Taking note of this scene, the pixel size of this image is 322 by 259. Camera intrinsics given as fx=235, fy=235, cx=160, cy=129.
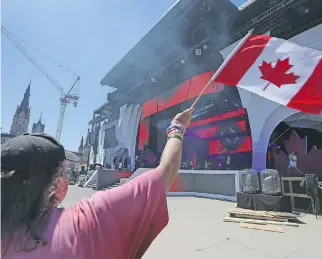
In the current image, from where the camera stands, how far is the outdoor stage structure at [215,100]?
38.4ft

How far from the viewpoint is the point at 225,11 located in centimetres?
1498

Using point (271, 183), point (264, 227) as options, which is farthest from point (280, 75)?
point (271, 183)

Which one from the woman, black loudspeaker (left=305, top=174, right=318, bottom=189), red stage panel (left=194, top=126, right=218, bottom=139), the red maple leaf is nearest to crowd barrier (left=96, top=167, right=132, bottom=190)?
red stage panel (left=194, top=126, right=218, bottom=139)

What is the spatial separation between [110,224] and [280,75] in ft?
10.4

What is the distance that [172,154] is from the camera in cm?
112

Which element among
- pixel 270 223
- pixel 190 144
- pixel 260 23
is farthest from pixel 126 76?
pixel 270 223

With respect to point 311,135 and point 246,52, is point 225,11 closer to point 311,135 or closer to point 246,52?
point 311,135

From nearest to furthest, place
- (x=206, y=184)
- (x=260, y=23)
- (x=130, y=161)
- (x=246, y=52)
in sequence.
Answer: (x=246, y=52)
(x=206, y=184)
(x=260, y=23)
(x=130, y=161)

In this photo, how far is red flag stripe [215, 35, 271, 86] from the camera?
341 cm

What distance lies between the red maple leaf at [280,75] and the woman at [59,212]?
9.47 ft

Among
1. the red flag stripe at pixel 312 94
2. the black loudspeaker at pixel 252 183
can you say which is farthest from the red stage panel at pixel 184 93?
the red flag stripe at pixel 312 94

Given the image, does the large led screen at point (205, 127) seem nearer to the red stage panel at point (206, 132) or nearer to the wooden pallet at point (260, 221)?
the red stage panel at point (206, 132)

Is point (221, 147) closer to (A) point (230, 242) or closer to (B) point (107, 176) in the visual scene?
(B) point (107, 176)

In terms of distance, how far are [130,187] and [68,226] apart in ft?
0.83
